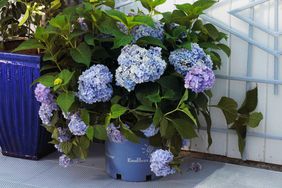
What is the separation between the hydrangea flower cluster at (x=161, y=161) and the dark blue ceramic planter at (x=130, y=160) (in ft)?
0.47

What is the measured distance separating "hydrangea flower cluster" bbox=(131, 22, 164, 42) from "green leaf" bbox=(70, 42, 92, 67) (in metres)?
0.19

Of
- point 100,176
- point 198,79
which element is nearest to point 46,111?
point 100,176

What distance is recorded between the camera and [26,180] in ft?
8.07

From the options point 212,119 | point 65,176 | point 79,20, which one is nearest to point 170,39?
point 79,20

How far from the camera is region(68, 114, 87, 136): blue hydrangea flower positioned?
2.24 metres

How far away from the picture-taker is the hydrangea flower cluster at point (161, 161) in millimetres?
2191

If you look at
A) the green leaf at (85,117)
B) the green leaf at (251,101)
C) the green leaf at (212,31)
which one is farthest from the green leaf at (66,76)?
the green leaf at (251,101)

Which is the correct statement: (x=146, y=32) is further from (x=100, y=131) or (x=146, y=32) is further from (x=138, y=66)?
(x=100, y=131)

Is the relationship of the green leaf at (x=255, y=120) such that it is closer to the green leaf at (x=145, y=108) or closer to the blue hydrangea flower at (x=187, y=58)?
the blue hydrangea flower at (x=187, y=58)

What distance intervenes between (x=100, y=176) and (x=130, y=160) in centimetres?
20

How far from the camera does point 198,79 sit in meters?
2.14

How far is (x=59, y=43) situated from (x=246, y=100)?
88 cm

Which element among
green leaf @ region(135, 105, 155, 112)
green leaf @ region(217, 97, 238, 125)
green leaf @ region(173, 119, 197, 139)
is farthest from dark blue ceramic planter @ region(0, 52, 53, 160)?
green leaf @ region(217, 97, 238, 125)

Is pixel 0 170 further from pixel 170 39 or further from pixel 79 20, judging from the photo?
pixel 170 39
